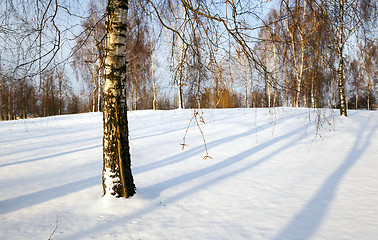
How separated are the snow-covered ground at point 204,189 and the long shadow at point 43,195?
0.05 feet

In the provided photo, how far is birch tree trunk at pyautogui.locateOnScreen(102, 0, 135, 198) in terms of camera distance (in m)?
2.32

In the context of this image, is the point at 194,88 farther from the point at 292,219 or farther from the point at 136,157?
the point at 136,157

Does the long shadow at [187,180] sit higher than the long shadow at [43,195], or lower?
lower

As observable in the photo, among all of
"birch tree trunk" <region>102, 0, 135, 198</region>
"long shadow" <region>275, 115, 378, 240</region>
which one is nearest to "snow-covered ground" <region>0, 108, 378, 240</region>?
"long shadow" <region>275, 115, 378, 240</region>

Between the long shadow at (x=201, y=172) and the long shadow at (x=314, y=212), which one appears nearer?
the long shadow at (x=314, y=212)

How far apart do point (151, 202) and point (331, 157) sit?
14.5ft

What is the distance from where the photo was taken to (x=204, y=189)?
10.3 feet

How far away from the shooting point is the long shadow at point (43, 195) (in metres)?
2.43

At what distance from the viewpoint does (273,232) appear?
211 cm

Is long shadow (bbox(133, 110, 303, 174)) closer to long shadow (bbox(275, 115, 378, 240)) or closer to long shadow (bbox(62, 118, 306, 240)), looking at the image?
long shadow (bbox(62, 118, 306, 240))

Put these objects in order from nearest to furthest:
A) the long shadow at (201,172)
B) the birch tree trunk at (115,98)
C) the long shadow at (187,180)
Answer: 1. the long shadow at (187,180)
2. the birch tree trunk at (115,98)
3. the long shadow at (201,172)

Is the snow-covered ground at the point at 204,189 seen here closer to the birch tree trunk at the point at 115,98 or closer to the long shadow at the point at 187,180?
the long shadow at the point at 187,180

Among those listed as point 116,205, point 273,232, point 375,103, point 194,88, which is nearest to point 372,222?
point 273,232

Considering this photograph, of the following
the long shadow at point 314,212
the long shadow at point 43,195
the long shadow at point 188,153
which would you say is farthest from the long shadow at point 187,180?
the long shadow at point 314,212
